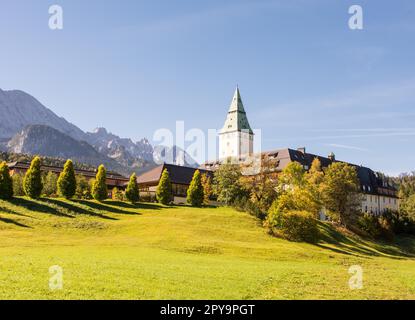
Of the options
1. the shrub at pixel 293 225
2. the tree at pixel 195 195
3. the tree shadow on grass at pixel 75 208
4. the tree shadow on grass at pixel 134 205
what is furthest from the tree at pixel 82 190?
the shrub at pixel 293 225

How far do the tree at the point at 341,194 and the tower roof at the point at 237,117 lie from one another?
2732 inches

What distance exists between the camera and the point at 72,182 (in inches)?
2689

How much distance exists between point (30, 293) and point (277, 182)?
62.5 meters

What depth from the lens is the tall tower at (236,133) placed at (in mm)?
137500

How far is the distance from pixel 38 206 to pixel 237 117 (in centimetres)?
8773

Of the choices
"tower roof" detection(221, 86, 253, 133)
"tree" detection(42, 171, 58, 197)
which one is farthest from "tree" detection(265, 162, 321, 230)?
"tower roof" detection(221, 86, 253, 133)

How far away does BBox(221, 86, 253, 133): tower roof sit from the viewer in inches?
5463

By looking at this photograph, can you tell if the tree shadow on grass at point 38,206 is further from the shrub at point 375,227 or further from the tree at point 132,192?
the shrub at point 375,227

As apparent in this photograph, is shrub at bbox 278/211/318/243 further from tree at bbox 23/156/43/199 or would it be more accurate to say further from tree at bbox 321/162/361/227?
tree at bbox 23/156/43/199

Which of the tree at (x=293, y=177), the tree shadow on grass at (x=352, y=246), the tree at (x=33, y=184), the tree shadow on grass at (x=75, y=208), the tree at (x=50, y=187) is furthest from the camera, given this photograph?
the tree at (x=50, y=187)

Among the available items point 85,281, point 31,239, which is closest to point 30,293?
point 85,281

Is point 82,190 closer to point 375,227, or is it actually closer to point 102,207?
point 102,207

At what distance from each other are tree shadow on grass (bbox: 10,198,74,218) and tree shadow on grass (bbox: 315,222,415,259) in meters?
35.5

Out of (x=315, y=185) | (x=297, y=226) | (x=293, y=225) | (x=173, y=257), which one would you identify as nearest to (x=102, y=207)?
(x=293, y=225)
